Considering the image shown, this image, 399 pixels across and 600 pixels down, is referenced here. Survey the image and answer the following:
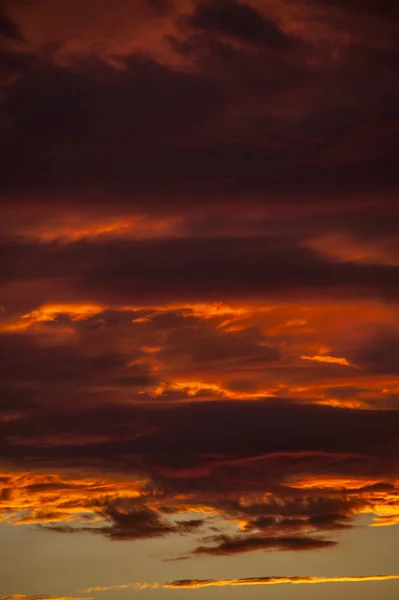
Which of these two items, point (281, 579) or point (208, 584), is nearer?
point (281, 579)

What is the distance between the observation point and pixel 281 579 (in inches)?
2377

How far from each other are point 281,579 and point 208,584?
8.34 meters

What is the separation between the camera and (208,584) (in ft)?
212
